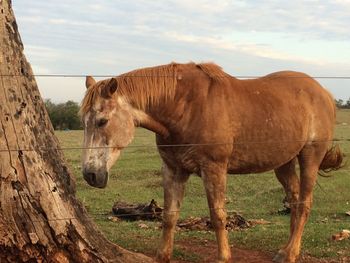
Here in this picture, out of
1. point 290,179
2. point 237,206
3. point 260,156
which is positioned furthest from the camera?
point 237,206

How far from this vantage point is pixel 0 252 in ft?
16.3

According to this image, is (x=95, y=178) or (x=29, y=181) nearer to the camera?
(x=29, y=181)

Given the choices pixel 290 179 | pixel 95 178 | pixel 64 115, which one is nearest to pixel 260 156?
pixel 290 179

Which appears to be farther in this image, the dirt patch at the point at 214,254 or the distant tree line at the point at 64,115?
the distant tree line at the point at 64,115

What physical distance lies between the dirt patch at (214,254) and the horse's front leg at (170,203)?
25cm

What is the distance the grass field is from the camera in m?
8.11

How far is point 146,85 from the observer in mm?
6332

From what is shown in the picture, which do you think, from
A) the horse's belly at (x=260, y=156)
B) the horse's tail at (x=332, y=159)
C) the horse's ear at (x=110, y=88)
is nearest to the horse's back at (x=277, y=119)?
the horse's belly at (x=260, y=156)

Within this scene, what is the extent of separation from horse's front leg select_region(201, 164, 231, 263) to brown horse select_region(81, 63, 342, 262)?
0.5 inches

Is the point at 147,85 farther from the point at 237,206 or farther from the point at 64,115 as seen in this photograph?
the point at 64,115

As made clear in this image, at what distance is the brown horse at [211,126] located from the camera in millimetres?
5934

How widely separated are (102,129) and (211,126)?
4.57 ft

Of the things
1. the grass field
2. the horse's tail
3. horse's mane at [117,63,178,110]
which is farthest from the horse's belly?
horse's mane at [117,63,178,110]

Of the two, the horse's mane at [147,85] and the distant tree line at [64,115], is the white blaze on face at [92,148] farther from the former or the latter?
the distant tree line at [64,115]
